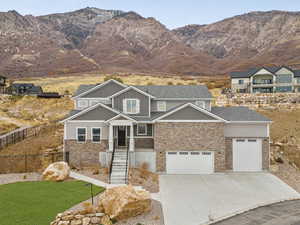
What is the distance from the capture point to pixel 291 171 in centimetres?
2184

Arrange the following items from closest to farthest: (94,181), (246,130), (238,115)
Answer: (94,181) < (246,130) < (238,115)

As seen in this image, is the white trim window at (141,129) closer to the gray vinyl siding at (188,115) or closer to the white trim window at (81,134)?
the gray vinyl siding at (188,115)

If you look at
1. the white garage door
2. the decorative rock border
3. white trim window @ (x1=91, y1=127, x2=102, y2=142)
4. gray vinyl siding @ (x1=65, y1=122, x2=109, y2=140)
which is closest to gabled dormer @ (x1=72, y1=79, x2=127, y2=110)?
gray vinyl siding @ (x1=65, y1=122, x2=109, y2=140)

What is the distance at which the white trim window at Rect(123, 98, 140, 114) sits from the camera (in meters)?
24.3

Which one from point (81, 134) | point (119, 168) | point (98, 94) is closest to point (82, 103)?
point (98, 94)

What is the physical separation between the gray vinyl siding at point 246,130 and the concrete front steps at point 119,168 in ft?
29.8

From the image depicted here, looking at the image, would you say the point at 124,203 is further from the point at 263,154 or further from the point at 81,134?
the point at 263,154

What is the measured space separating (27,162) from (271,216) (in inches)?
765

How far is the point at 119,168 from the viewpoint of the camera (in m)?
20.0

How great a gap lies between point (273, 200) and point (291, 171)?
768cm

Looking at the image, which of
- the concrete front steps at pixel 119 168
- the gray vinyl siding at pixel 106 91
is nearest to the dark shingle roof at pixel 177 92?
the gray vinyl siding at pixel 106 91

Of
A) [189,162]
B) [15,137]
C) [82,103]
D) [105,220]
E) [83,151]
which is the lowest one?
Result: [105,220]

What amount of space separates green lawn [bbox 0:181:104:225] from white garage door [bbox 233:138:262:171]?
12.0 metres

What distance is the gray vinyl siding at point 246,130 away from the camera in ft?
71.5
